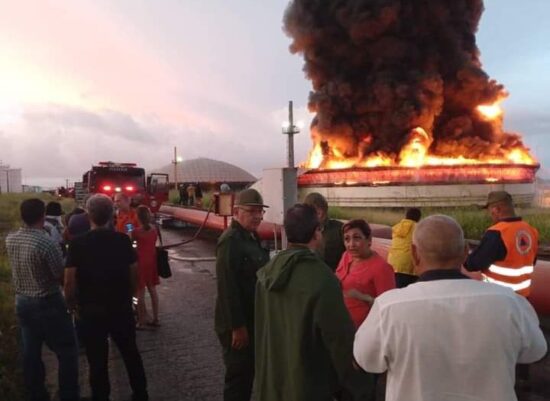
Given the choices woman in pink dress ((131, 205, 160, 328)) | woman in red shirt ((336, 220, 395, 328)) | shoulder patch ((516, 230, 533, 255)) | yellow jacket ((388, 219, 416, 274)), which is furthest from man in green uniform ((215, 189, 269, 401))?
woman in pink dress ((131, 205, 160, 328))

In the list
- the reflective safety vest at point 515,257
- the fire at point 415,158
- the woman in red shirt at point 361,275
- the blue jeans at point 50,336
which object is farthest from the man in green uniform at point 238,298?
the fire at point 415,158

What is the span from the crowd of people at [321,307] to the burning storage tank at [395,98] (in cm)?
2402

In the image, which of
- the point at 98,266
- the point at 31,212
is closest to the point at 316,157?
the point at 31,212

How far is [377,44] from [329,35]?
12.1 ft

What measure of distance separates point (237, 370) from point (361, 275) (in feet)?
3.65

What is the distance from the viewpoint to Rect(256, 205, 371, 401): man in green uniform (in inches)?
99.3

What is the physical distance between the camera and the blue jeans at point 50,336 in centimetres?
412

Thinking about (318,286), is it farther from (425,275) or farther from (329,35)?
(329,35)

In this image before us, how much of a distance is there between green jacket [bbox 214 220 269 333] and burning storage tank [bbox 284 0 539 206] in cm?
2425

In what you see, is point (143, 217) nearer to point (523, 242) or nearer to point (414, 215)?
point (414, 215)

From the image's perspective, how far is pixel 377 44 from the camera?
107 feet

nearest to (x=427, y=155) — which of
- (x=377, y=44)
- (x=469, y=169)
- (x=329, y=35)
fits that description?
(x=469, y=169)

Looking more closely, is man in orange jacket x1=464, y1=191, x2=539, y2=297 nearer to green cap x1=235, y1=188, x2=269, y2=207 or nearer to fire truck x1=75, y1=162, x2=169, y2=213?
green cap x1=235, y1=188, x2=269, y2=207

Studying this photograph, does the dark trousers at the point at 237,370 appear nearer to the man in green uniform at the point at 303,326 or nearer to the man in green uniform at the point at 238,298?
the man in green uniform at the point at 238,298
